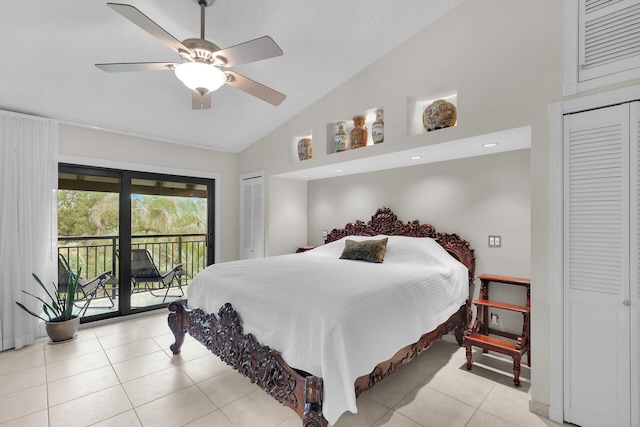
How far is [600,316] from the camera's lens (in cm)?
183

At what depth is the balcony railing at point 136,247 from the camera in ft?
12.3

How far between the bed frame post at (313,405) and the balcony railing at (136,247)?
11.4 feet

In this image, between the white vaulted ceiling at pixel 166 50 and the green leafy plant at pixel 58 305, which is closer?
the white vaulted ceiling at pixel 166 50

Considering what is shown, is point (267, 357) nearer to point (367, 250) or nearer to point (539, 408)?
point (367, 250)

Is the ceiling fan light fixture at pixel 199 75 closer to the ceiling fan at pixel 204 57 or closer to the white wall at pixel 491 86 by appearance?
the ceiling fan at pixel 204 57

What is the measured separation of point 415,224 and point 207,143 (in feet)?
10.5

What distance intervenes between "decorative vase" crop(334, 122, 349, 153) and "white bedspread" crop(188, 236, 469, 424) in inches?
55.3

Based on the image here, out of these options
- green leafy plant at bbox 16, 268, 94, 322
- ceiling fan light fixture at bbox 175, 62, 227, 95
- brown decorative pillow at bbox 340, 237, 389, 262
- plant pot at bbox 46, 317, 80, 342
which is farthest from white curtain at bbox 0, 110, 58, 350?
brown decorative pillow at bbox 340, 237, 389, 262

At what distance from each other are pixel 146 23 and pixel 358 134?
7.63 feet

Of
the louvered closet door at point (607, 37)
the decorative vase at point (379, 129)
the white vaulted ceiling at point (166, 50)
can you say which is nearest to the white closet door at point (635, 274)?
the louvered closet door at point (607, 37)

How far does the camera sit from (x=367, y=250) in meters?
3.21

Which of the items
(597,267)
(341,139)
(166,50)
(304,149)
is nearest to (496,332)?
(597,267)

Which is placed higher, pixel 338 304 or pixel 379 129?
pixel 379 129

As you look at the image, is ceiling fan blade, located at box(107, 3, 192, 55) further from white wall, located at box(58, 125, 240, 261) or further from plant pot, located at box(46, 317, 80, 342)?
plant pot, located at box(46, 317, 80, 342)
